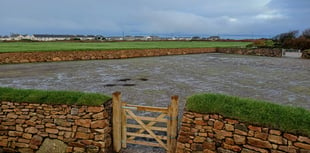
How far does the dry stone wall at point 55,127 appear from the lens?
5289mm

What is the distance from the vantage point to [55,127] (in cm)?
543

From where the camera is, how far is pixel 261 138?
173 inches

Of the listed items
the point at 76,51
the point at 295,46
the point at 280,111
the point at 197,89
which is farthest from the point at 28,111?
the point at 295,46

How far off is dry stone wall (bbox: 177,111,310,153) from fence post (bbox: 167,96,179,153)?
0.20m

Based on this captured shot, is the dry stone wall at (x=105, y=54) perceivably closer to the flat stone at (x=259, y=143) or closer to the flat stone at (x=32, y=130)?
the flat stone at (x=32, y=130)

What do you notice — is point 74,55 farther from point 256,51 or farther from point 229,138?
point 256,51

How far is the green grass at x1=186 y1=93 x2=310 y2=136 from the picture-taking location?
13.9ft

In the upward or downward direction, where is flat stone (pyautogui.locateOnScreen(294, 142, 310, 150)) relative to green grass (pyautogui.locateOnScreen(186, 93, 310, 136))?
downward

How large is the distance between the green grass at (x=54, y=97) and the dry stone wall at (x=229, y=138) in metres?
2.00

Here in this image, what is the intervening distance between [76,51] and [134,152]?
68.5 ft

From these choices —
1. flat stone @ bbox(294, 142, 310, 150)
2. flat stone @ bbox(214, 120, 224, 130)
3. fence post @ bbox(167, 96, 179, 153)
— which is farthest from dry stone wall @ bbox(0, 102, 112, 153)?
flat stone @ bbox(294, 142, 310, 150)

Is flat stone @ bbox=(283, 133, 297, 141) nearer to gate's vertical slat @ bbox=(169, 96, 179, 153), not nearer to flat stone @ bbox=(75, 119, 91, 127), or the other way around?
gate's vertical slat @ bbox=(169, 96, 179, 153)

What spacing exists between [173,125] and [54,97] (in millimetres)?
2833

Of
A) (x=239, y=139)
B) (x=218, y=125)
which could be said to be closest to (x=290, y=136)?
(x=239, y=139)
